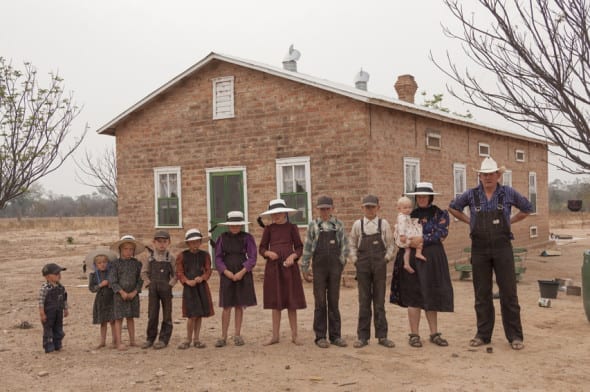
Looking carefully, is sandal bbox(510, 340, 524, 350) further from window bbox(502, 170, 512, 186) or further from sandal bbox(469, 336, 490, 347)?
window bbox(502, 170, 512, 186)

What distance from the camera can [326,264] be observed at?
6668 mm

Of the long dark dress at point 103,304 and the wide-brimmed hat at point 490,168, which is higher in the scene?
the wide-brimmed hat at point 490,168

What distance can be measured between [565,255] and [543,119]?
38.4 feet

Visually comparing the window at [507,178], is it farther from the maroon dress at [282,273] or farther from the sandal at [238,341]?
the sandal at [238,341]

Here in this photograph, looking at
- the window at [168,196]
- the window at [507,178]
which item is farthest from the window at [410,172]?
the window at [507,178]

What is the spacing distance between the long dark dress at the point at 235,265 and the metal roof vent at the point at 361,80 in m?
11.9

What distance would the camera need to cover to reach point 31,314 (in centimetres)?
942

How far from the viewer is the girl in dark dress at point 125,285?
671 centimetres

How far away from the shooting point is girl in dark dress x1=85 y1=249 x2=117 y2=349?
22.2 feet

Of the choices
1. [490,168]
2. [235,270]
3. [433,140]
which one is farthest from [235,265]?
[433,140]

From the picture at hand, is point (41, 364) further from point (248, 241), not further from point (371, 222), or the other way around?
point (371, 222)

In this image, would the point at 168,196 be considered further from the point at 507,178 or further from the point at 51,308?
the point at 507,178

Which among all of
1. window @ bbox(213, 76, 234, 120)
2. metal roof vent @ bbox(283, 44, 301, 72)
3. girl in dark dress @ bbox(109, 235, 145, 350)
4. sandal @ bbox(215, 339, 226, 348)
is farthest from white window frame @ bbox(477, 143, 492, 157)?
girl in dark dress @ bbox(109, 235, 145, 350)

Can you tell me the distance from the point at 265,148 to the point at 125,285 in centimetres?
633
